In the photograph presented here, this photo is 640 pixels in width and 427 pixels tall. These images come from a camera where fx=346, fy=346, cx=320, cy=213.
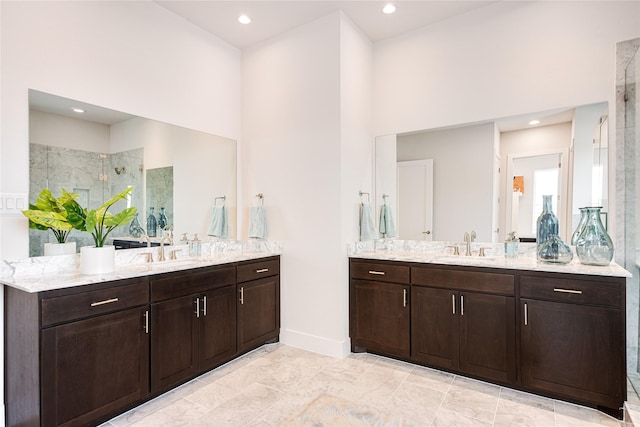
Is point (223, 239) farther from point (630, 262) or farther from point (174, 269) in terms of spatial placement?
point (630, 262)

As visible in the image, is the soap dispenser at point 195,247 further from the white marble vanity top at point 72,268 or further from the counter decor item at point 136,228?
the counter decor item at point 136,228

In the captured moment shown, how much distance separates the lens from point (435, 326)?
2711 millimetres

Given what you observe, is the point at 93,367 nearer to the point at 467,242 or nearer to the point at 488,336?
the point at 488,336

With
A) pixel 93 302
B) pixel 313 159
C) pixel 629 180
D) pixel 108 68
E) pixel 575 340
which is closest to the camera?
pixel 93 302

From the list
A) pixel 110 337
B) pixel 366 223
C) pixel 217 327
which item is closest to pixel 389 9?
pixel 366 223

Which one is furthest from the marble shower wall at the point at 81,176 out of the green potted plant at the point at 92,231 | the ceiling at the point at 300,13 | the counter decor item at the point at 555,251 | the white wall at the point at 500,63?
the counter decor item at the point at 555,251

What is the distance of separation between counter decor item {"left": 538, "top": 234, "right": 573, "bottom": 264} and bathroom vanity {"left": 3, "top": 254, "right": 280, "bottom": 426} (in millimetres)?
2363

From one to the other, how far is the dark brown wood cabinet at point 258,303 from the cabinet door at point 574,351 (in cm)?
206

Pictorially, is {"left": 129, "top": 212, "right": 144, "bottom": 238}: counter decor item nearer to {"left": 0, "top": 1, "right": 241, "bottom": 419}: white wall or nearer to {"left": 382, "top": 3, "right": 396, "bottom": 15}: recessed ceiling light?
{"left": 0, "top": 1, "right": 241, "bottom": 419}: white wall

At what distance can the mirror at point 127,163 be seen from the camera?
225 centimetres

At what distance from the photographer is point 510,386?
7.97 feet

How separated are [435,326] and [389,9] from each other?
105 inches

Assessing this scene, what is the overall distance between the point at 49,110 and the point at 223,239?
1712 millimetres

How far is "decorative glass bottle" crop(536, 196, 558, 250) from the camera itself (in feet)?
8.64
